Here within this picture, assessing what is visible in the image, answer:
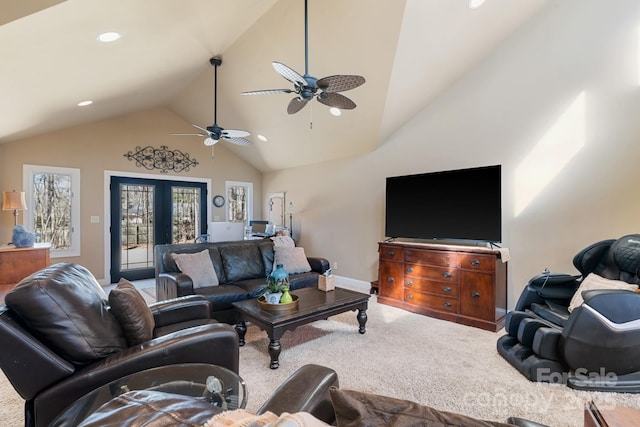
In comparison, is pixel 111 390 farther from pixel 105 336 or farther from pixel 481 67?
pixel 481 67

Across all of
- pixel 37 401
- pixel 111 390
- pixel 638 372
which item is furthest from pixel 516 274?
pixel 37 401

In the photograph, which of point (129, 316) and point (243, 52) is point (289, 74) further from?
point (129, 316)

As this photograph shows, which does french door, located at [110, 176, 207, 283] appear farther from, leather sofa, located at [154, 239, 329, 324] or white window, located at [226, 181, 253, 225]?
leather sofa, located at [154, 239, 329, 324]

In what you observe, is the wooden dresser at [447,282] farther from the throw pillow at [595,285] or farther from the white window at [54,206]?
the white window at [54,206]

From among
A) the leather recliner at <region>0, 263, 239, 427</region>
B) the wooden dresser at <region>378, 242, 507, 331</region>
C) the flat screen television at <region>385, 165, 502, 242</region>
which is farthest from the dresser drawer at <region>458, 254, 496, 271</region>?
the leather recliner at <region>0, 263, 239, 427</region>

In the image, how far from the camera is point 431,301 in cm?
377

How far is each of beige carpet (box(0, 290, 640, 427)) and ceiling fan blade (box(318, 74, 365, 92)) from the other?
241 cm

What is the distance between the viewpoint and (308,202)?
6312 millimetres

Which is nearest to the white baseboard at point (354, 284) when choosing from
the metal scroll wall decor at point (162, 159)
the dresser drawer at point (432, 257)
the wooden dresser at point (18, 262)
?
the dresser drawer at point (432, 257)

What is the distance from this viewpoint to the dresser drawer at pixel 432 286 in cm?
359

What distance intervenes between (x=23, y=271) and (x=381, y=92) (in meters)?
5.14

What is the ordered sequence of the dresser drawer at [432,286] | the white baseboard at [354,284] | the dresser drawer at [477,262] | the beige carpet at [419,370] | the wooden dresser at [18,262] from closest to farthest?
the beige carpet at [419,370], the dresser drawer at [477,262], the dresser drawer at [432,286], the wooden dresser at [18,262], the white baseboard at [354,284]

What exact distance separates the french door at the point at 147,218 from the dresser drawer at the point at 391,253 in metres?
4.28

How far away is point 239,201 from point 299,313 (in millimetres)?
5212
